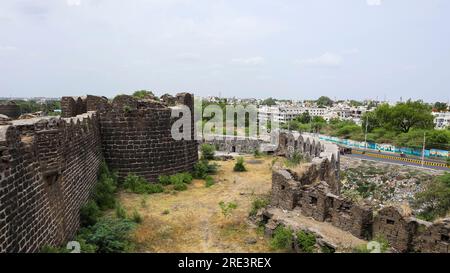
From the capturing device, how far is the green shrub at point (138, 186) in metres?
13.5

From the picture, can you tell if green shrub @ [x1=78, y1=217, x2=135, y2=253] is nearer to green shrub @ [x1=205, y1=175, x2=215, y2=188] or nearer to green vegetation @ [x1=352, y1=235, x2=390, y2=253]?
green vegetation @ [x1=352, y1=235, x2=390, y2=253]

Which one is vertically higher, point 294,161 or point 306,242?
point 294,161

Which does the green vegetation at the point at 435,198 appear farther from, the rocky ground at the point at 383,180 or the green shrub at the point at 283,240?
the green shrub at the point at 283,240

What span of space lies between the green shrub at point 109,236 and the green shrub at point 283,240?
377cm

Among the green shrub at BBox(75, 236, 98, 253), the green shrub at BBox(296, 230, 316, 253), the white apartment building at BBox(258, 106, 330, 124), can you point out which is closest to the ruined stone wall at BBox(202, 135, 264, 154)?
the green shrub at BBox(296, 230, 316, 253)

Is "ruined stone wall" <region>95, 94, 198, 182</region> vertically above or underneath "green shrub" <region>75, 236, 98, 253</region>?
above

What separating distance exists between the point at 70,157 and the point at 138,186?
4.92 m

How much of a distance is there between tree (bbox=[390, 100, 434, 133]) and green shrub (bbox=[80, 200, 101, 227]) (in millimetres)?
67076

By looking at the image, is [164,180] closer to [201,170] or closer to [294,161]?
[201,170]

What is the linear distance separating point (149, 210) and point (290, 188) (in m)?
4.81

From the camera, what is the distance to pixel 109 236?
324 inches

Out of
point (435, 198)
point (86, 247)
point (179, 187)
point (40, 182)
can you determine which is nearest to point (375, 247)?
point (86, 247)

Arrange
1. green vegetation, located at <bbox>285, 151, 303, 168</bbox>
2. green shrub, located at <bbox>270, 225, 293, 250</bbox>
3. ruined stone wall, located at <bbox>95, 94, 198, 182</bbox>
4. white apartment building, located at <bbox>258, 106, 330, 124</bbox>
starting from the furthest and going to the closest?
1. white apartment building, located at <bbox>258, 106, 330, 124</bbox>
2. green vegetation, located at <bbox>285, 151, 303, 168</bbox>
3. ruined stone wall, located at <bbox>95, 94, 198, 182</bbox>
4. green shrub, located at <bbox>270, 225, 293, 250</bbox>

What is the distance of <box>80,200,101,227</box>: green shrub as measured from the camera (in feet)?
32.0
